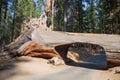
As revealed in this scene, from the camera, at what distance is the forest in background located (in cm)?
3434

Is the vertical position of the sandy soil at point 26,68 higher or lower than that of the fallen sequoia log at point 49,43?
lower

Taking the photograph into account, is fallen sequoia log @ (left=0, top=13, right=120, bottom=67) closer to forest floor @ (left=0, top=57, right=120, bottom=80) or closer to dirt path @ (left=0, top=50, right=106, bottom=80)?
dirt path @ (left=0, top=50, right=106, bottom=80)

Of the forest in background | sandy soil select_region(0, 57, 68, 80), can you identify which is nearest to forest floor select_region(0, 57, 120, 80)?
sandy soil select_region(0, 57, 68, 80)

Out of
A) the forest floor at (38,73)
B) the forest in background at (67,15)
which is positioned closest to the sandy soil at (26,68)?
the forest floor at (38,73)

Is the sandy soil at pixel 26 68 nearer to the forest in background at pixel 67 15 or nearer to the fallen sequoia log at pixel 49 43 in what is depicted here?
the fallen sequoia log at pixel 49 43

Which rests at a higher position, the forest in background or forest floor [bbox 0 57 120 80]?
the forest in background

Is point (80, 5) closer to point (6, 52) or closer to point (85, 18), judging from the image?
Result: point (85, 18)

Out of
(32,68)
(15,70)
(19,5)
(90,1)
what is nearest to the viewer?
(15,70)

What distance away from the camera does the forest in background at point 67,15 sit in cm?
3434

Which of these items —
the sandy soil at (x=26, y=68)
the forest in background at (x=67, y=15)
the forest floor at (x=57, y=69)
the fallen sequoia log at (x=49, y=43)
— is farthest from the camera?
the forest in background at (x=67, y=15)

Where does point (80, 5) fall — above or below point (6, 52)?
above

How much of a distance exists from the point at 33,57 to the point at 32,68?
102 inches

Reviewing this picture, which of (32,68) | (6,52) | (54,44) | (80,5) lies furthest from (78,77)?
(80,5)

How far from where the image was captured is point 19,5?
126 feet
